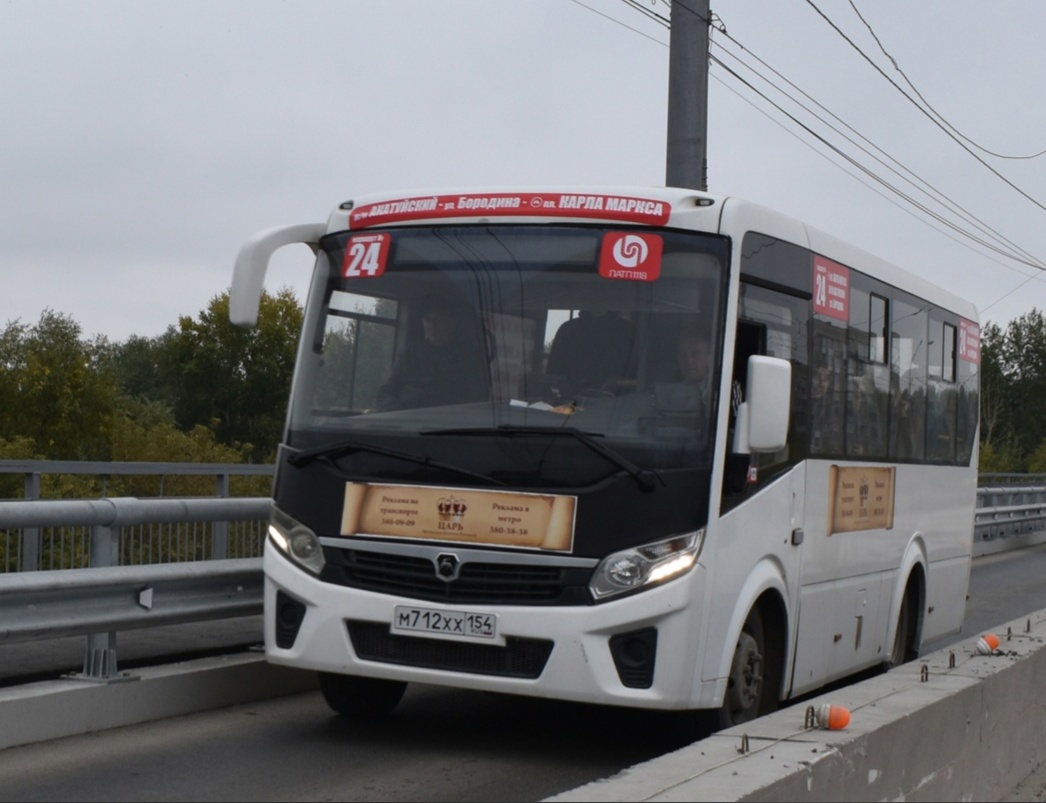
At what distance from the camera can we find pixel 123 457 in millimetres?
68625

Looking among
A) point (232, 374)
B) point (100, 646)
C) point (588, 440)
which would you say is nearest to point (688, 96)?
point (588, 440)

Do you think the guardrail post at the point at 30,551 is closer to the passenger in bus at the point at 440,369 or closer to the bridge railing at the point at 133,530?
the bridge railing at the point at 133,530

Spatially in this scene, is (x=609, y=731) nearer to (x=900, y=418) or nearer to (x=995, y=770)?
(x=995, y=770)

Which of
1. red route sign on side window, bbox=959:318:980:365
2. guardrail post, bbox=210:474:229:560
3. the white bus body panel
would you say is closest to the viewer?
the white bus body panel

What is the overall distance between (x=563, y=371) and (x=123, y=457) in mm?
63611

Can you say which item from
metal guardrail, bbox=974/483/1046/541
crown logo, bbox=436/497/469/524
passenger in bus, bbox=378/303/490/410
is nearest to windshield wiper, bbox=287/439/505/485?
crown logo, bbox=436/497/469/524

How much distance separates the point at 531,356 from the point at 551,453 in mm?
509

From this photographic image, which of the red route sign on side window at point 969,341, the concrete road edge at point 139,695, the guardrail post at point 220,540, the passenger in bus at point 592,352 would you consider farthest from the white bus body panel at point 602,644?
the red route sign on side window at point 969,341

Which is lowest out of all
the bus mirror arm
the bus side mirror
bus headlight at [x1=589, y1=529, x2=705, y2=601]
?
bus headlight at [x1=589, y1=529, x2=705, y2=601]

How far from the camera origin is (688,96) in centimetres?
1470

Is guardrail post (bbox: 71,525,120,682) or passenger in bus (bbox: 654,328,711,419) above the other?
passenger in bus (bbox: 654,328,711,419)

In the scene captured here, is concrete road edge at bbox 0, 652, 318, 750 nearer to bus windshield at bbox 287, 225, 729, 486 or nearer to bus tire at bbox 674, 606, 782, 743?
bus windshield at bbox 287, 225, 729, 486

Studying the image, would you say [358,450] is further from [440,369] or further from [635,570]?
[635,570]

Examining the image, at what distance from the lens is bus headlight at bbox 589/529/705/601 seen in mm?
6906
